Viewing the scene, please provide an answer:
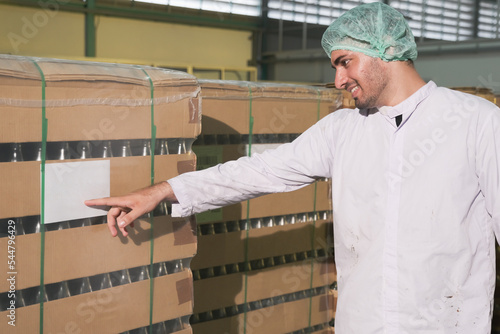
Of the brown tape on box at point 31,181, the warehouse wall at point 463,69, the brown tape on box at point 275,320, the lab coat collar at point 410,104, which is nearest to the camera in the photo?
the brown tape on box at point 31,181

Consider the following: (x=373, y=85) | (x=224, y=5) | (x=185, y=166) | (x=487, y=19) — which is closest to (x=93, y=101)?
(x=185, y=166)

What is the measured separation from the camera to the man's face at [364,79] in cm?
220

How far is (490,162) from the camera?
204 cm

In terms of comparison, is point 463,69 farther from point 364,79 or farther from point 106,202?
point 106,202

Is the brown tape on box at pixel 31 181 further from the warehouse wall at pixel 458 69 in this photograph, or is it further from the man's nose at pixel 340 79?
the warehouse wall at pixel 458 69

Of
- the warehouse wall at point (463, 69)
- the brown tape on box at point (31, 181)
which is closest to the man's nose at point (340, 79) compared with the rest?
the brown tape on box at point (31, 181)

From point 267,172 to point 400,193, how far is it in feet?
1.84

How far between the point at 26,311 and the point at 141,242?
46cm

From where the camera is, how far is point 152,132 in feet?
7.07

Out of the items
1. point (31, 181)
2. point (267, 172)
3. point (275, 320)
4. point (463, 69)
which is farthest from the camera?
point (463, 69)

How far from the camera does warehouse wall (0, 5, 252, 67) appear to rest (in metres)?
9.88

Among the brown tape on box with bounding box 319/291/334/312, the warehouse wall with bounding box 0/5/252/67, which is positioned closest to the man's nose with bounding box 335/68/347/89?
the brown tape on box with bounding box 319/291/334/312

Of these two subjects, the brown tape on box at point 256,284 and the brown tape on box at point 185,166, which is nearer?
the brown tape on box at point 185,166

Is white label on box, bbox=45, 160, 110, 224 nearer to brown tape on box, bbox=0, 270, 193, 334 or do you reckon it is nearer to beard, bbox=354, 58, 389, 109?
brown tape on box, bbox=0, 270, 193, 334
